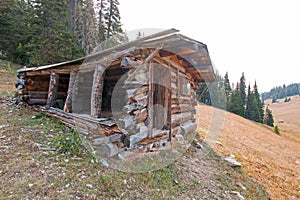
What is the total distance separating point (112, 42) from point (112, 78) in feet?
43.0

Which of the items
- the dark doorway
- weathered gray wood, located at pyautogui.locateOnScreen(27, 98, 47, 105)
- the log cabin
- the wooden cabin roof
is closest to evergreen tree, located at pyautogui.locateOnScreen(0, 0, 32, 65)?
weathered gray wood, located at pyautogui.locateOnScreen(27, 98, 47, 105)

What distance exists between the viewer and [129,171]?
12.5 feet

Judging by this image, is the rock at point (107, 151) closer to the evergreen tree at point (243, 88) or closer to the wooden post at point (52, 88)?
the wooden post at point (52, 88)

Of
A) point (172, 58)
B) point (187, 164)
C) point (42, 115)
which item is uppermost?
point (172, 58)

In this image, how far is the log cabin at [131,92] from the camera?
4.09 m

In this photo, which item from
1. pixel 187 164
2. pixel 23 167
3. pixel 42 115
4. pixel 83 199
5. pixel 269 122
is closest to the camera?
pixel 83 199

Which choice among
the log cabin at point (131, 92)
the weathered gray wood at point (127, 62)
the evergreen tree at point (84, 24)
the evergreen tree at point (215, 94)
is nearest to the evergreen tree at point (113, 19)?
the evergreen tree at point (84, 24)

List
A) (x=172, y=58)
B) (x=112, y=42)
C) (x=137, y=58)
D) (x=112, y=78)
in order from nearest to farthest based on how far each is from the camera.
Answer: (x=137, y=58) < (x=172, y=58) < (x=112, y=78) < (x=112, y=42)

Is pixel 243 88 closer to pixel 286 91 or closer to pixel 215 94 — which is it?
pixel 215 94

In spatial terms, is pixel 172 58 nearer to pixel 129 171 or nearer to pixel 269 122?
pixel 129 171

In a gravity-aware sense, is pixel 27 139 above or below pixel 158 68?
below

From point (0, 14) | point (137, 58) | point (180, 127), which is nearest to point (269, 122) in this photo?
point (180, 127)

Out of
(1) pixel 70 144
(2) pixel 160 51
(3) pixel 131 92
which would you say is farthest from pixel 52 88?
(2) pixel 160 51

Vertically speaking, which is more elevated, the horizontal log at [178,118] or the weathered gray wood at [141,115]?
the weathered gray wood at [141,115]
